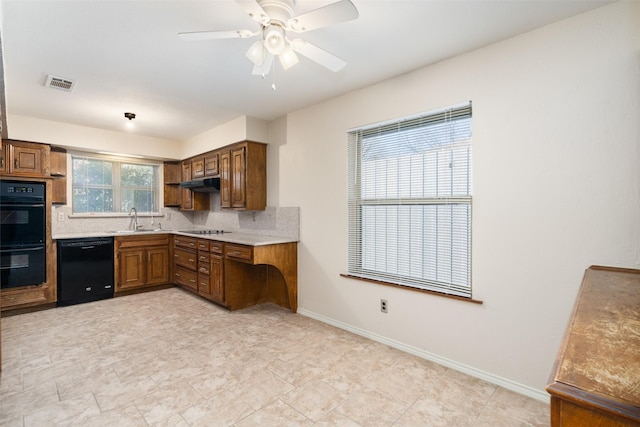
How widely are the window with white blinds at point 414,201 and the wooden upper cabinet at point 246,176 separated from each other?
4.74 feet

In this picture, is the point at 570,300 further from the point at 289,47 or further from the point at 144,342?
the point at 144,342

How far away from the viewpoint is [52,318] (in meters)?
3.59

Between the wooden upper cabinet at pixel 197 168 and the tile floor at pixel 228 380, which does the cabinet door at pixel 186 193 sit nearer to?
the wooden upper cabinet at pixel 197 168

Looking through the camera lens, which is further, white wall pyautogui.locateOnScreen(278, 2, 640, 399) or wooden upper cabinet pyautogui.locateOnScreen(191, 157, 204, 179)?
wooden upper cabinet pyautogui.locateOnScreen(191, 157, 204, 179)

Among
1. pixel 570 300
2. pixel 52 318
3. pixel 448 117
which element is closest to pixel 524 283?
pixel 570 300

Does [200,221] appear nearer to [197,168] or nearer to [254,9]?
[197,168]

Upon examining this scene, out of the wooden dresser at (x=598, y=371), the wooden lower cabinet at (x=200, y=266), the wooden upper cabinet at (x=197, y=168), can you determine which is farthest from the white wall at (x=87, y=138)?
the wooden dresser at (x=598, y=371)

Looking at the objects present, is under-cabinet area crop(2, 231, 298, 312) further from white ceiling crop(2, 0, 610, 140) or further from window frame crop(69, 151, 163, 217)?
white ceiling crop(2, 0, 610, 140)

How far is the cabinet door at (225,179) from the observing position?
14.0 feet

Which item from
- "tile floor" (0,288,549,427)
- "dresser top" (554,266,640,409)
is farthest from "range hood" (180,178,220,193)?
"dresser top" (554,266,640,409)

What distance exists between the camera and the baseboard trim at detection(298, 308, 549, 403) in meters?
2.05

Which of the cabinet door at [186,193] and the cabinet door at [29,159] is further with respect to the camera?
the cabinet door at [186,193]

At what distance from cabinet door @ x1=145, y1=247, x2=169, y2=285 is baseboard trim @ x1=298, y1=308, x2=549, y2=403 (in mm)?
2861

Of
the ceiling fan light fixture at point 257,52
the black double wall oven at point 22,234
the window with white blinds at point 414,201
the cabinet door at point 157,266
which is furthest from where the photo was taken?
the cabinet door at point 157,266
